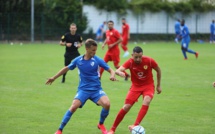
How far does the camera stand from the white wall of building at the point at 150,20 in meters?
46.5

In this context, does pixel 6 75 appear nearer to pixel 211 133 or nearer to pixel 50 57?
pixel 50 57

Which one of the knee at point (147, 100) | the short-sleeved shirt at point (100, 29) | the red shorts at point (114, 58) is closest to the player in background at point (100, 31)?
the short-sleeved shirt at point (100, 29)

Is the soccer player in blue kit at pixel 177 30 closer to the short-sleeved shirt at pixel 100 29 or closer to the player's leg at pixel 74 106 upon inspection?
the short-sleeved shirt at pixel 100 29

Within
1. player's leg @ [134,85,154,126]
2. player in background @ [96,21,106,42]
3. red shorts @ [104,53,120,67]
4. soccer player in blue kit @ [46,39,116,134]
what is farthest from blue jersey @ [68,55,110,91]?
player in background @ [96,21,106,42]

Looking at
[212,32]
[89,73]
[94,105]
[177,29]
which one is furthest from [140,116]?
[212,32]

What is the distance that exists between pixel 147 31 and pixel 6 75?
30147 mm

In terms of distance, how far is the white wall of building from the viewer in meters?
46.5

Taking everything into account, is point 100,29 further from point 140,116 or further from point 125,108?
point 140,116

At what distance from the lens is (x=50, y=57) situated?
27375 mm

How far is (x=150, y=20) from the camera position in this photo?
4809 centimetres

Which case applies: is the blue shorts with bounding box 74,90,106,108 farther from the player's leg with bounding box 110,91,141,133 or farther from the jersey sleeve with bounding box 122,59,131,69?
the jersey sleeve with bounding box 122,59,131,69

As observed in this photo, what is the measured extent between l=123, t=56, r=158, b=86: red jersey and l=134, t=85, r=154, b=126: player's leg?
152 mm

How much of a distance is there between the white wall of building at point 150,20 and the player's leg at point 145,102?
36064 millimetres

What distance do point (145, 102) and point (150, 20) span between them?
130 ft
